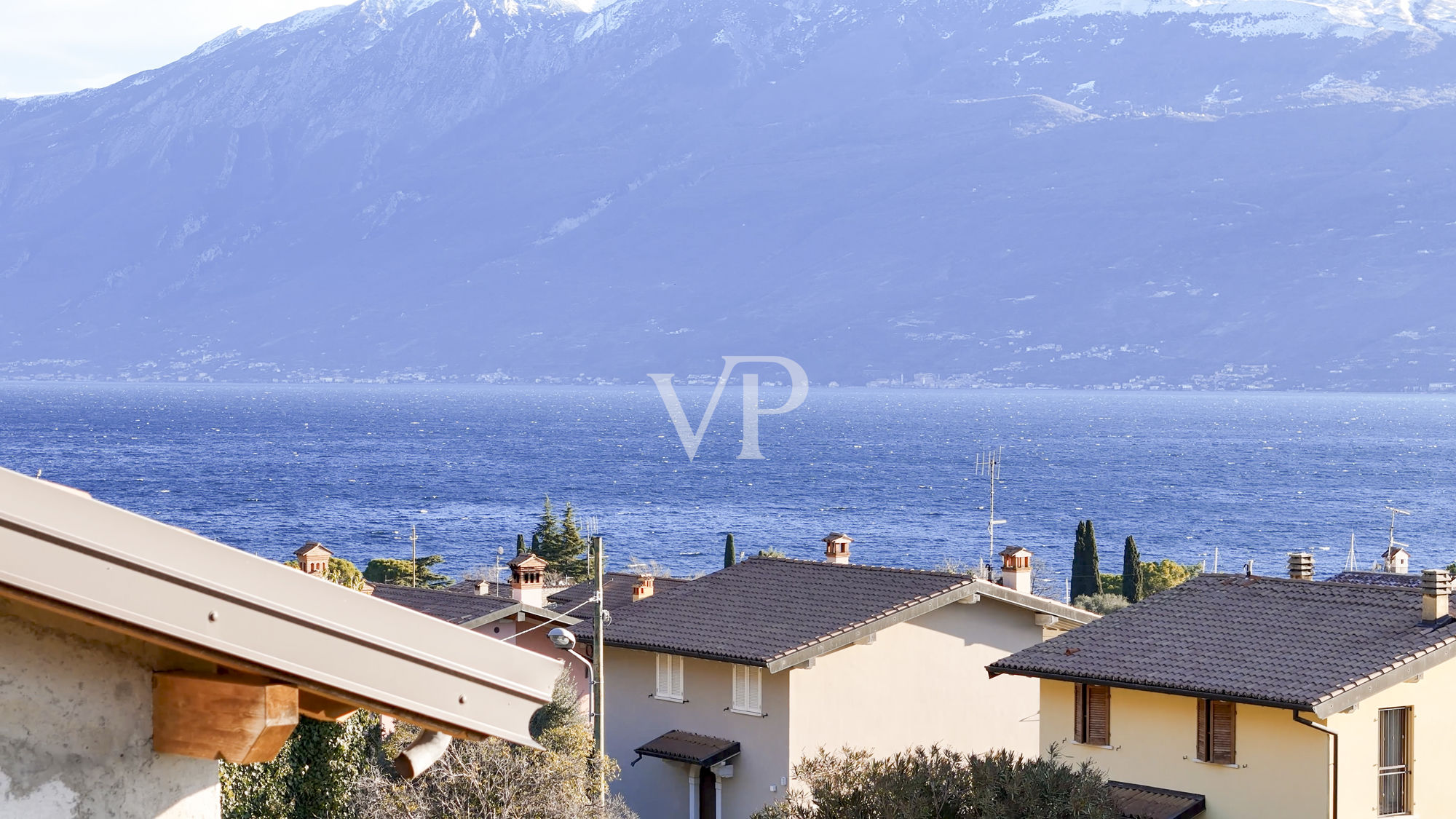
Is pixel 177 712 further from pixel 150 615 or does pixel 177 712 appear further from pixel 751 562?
pixel 751 562

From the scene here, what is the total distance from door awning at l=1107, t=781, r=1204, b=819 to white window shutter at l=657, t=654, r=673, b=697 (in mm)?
8489

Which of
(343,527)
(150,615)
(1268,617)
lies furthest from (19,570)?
(343,527)

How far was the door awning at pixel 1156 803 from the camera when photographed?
19625 millimetres

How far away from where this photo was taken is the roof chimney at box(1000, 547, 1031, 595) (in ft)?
99.1

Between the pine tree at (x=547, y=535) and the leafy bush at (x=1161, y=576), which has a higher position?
the pine tree at (x=547, y=535)

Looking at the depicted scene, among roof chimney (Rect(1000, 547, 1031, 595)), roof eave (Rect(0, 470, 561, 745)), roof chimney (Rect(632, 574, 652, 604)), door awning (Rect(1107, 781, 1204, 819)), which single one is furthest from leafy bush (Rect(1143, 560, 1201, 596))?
roof eave (Rect(0, 470, 561, 745))

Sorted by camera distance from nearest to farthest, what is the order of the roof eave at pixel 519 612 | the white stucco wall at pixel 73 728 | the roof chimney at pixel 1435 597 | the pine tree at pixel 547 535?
the white stucco wall at pixel 73 728, the roof chimney at pixel 1435 597, the roof eave at pixel 519 612, the pine tree at pixel 547 535

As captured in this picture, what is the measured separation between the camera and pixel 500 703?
3521 millimetres

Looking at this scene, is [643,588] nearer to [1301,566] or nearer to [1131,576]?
[1301,566]

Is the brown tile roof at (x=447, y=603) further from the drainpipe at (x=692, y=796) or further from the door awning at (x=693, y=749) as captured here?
the drainpipe at (x=692, y=796)

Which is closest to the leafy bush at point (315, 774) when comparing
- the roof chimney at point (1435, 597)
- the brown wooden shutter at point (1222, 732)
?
the brown wooden shutter at point (1222, 732)

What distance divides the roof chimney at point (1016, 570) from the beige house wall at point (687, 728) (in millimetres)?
7200

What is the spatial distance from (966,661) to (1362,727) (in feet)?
28.8

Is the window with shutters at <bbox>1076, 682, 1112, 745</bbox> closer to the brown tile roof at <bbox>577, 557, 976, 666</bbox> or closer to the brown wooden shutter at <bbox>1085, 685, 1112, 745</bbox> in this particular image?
the brown wooden shutter at <bbox>1085, 685, 1112, 745</bbox>
